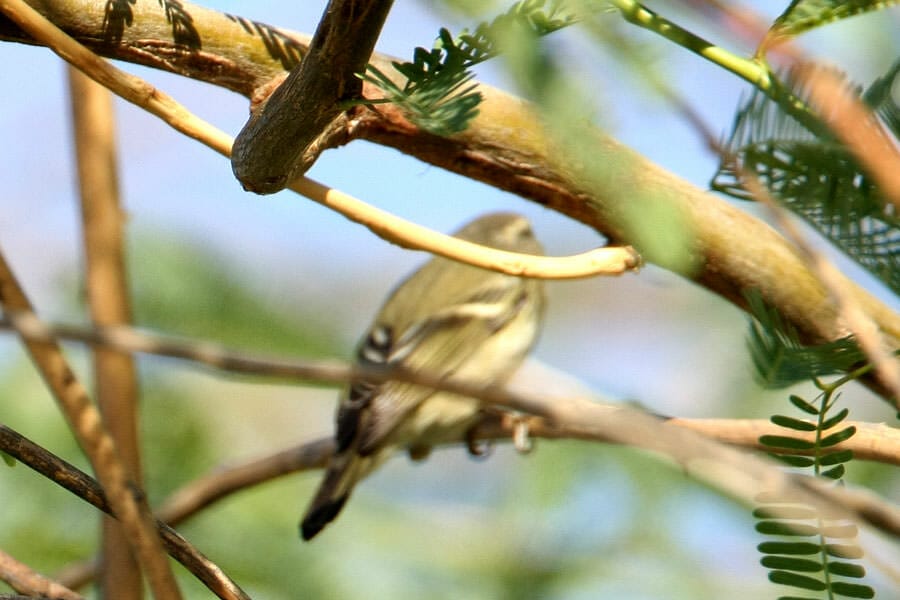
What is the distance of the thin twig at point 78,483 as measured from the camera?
0.75m

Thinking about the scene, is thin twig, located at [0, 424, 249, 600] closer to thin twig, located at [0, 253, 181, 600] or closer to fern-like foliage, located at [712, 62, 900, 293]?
thin twig, located at [0, 253, 181, 600]

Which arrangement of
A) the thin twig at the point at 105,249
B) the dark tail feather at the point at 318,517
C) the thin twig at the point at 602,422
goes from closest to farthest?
the thin twig at the point at 602,422
the thin twig at the point at 105,249
the dark tail feather at the point at 318,517

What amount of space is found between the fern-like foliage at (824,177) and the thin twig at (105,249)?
3.18ft

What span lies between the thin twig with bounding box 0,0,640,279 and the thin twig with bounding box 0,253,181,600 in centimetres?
22

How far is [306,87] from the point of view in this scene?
738mm

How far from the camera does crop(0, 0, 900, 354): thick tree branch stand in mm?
1021

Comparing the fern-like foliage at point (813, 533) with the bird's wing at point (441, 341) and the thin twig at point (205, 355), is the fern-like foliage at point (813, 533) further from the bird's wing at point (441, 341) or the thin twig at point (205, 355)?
the bird's wing at point (441, 341)

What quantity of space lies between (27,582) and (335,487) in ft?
5.21

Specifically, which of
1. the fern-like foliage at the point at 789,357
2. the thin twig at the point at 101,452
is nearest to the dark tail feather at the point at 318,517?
the thin twig at the point at 101,452

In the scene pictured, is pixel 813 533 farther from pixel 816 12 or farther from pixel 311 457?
pixel 311 457

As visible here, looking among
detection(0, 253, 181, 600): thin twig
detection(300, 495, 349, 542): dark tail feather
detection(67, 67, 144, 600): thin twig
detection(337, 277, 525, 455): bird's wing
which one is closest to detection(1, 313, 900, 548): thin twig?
detection(0, 253, 181, 600): thin twig

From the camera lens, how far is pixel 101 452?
2.77 feet

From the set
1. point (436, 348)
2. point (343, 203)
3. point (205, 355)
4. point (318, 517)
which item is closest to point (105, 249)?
point (343, 203)

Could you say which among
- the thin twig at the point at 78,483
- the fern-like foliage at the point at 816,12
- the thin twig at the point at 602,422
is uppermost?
the fern-like foliage at the point at 816,12
